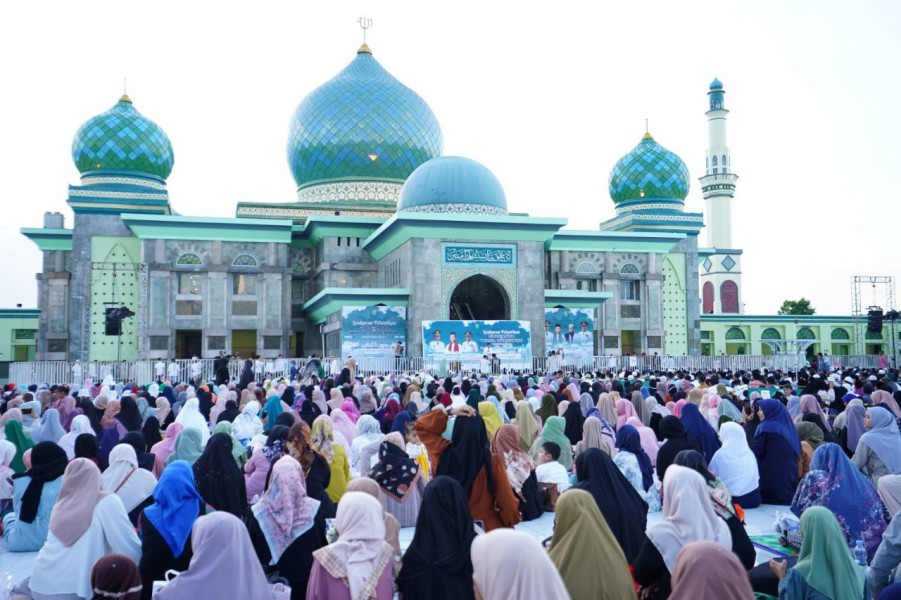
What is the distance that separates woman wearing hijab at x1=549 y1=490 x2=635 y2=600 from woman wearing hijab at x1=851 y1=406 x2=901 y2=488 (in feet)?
11.3

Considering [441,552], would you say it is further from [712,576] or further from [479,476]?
[479,476]

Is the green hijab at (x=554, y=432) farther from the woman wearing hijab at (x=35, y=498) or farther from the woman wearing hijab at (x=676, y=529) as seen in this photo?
the woman wearing hijab at (x=35, y=498)

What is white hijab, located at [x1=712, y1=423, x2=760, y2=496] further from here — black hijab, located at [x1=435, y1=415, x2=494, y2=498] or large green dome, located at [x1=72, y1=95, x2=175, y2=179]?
large green dome, located at [x1=72, y1=95, x2=175, y2=179]

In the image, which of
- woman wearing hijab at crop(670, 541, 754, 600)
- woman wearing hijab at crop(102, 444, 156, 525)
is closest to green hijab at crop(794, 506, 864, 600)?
woman wearing hijab at crop(670, 541, 754, 600)

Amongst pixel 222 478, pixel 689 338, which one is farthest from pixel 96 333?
pixel 222 478

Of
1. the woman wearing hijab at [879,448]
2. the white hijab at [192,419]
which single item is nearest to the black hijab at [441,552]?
the woman wearing hijab at [879,448]

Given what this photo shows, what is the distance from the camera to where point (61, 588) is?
4.27 m

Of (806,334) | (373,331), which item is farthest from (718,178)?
(373,331)

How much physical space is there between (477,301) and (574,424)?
17.6 m

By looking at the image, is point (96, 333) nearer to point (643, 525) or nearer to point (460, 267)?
point (460, 267)

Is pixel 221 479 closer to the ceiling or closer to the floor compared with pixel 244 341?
closer to the floor

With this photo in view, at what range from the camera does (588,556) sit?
3.51 m

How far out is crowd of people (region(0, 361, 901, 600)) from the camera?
3369mm

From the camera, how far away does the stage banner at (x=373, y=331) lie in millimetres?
21688
